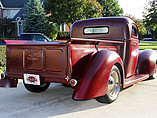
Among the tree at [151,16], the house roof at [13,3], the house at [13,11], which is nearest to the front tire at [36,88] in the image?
the house at [13,11]

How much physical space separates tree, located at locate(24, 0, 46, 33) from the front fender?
2364 cm

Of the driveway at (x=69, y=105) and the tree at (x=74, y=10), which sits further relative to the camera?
the tree at (x=74, y=10)

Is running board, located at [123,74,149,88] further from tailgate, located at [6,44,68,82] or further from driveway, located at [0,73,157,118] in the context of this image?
tailgate, located at [6,44,68,82]

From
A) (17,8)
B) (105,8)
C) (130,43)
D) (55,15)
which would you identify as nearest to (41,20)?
(55,15)

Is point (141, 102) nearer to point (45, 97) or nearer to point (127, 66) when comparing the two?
point (127, 66)

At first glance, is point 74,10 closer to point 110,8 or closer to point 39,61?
point 110,8

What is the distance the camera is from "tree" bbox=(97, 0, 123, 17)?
43.5 meters

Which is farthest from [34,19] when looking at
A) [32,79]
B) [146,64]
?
[32,79]

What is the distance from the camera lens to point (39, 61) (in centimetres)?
377

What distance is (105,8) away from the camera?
1711 inches

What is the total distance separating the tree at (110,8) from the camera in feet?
143

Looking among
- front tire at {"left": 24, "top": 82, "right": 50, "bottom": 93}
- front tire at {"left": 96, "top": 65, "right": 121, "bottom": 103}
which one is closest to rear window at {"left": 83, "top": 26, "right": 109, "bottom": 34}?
front tire at {"left": 96, "top": 65, "right": 121, "bottom": 103}

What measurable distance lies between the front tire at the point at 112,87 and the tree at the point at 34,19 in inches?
920

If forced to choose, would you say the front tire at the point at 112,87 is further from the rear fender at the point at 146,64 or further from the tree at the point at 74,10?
the tree at the point at 74,10
